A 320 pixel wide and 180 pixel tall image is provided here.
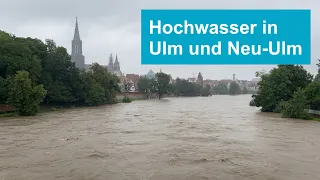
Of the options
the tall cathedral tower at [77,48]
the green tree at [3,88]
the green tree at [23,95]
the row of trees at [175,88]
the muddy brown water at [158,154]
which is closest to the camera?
the muddy brown water at [158,154]

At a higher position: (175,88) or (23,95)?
(175,88)

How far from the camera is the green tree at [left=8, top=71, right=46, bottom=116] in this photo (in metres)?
34.8

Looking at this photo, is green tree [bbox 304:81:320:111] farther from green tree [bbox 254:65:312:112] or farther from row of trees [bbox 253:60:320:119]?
green tree [bbox 254:65:312:112]

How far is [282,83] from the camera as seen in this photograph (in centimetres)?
4106

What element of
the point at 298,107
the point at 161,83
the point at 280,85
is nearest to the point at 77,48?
the point at 161,83

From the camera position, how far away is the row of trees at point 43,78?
1393 inches

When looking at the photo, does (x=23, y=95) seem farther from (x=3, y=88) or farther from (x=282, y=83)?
(x=282, y=83)

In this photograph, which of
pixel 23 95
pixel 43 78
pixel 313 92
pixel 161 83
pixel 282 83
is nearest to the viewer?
pixel 23 95

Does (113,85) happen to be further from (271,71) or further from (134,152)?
(134,152)

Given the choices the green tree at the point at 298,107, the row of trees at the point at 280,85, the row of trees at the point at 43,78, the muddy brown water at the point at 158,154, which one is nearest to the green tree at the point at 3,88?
the row of trees at the point at 43,78

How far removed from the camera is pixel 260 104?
44406 millimetres

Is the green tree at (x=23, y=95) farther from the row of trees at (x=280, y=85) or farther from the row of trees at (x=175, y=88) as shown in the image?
the row of trees at (x=175, y=88)

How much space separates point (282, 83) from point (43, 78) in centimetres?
3040

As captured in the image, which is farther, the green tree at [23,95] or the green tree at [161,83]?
the green tree at [161,83]
